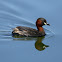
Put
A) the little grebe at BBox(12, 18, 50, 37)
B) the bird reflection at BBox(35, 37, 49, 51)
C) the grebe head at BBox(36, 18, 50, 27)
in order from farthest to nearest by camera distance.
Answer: the grebe head at BBox(36, 18, 50, 27)
the little grebe at BBox(12, 18, 50, 37)
the bird reflection at BBox(35, 37, 49, 51)

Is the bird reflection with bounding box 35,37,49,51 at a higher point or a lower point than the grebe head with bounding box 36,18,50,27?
lower

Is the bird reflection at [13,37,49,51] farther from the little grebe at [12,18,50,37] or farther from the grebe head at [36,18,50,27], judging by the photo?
the grebe head at [36,18,50,27]

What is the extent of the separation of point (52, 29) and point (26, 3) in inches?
131

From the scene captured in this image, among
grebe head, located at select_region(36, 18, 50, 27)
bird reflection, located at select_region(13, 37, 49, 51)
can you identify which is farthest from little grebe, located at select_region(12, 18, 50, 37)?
bird reflection, located at select_region(13, 37, 49, 51)

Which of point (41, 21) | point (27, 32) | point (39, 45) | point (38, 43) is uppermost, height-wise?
point (41, 21)

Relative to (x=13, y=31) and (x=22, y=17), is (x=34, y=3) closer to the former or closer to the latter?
(x=22, y=17)

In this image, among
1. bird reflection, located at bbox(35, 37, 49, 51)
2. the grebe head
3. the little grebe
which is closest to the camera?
bird reflection, located at bbox(35, 37, 49, 51)

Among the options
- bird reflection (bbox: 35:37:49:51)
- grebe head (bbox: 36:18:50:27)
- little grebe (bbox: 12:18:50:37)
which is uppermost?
grebe head (bbox: 36:18:50:27)

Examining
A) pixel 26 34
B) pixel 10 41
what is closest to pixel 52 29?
pixel 26 34

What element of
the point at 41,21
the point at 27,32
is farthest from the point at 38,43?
the point at 41,21

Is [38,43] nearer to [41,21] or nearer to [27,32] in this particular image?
[27,32]

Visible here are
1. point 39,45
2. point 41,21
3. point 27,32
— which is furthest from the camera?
point 41,21

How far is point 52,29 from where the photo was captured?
17.2m

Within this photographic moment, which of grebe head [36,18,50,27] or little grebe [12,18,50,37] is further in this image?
grebe head [36,18,50,27]
